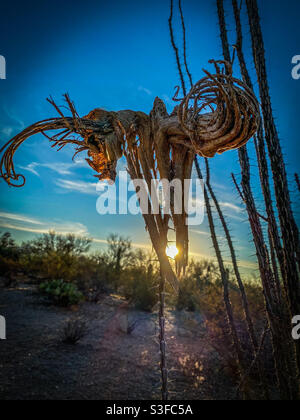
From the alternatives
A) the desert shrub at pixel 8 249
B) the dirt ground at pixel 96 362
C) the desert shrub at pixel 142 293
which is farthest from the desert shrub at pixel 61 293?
the desert shrub at pixel 8 249

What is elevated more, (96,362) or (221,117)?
(221,117)

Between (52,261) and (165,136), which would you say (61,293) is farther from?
(165,136)

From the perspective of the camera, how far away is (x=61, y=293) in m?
9.30

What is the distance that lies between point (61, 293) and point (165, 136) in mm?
10355

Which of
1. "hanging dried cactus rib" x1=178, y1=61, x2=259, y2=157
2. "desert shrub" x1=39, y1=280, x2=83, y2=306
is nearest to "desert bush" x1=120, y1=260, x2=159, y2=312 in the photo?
"desert shrub" x1=39, y1=280, x2=83, y2=306

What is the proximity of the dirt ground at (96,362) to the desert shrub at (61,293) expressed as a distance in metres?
0.91

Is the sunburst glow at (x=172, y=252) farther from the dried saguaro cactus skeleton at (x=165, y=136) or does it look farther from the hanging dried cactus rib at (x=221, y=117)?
the hanging dried cactus rib at (x=221, y=117)

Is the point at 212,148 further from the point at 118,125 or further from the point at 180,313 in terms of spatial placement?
the point at 180,313

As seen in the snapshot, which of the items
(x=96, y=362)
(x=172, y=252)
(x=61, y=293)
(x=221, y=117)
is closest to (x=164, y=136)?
(x=221, y=117)

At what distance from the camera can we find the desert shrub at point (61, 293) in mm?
9047

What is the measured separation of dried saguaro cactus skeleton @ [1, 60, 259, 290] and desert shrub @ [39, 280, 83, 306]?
9.66m

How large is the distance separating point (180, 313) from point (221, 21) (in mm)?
12193

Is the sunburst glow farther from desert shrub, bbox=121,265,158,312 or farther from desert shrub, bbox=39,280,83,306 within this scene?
desert shrub, bbox=39,280,83,306

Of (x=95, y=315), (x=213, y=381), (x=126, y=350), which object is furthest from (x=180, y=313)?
(x=213, y=381)
